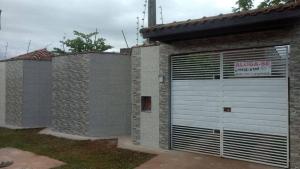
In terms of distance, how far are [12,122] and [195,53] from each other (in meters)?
11.2

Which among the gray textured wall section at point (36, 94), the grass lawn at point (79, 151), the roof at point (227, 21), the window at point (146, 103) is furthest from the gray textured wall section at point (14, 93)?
the roof at point (227, 21)

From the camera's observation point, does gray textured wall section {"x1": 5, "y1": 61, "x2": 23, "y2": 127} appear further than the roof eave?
Yes

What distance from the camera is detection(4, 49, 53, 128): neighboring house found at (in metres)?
17.6

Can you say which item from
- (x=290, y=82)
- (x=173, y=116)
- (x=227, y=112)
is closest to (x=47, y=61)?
(x=173, y=116)

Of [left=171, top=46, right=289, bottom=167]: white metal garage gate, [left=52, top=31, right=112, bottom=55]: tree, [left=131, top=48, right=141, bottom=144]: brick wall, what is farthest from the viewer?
[left=52, top=31, right=112, bottom=55]: tree

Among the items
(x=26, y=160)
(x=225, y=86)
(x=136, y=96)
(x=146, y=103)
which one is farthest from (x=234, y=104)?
(x=26, y=160)

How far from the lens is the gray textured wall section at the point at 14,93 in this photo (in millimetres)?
17672

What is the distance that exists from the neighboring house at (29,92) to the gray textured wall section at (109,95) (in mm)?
4736

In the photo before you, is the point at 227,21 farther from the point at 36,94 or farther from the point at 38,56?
the point at 38,56

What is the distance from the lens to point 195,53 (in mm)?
10453

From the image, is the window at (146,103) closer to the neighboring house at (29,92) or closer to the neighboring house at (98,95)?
the neighboring house at (98,95)

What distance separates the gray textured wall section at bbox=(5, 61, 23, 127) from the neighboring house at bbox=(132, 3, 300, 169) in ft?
25.6

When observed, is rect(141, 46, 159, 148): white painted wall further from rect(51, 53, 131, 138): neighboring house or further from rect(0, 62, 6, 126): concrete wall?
rect(0, 62, 6, 126): concrete wall

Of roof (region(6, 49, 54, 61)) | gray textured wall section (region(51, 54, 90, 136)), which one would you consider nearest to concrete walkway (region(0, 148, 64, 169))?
gray textured wall section (region(51, 54, 90, 136))
